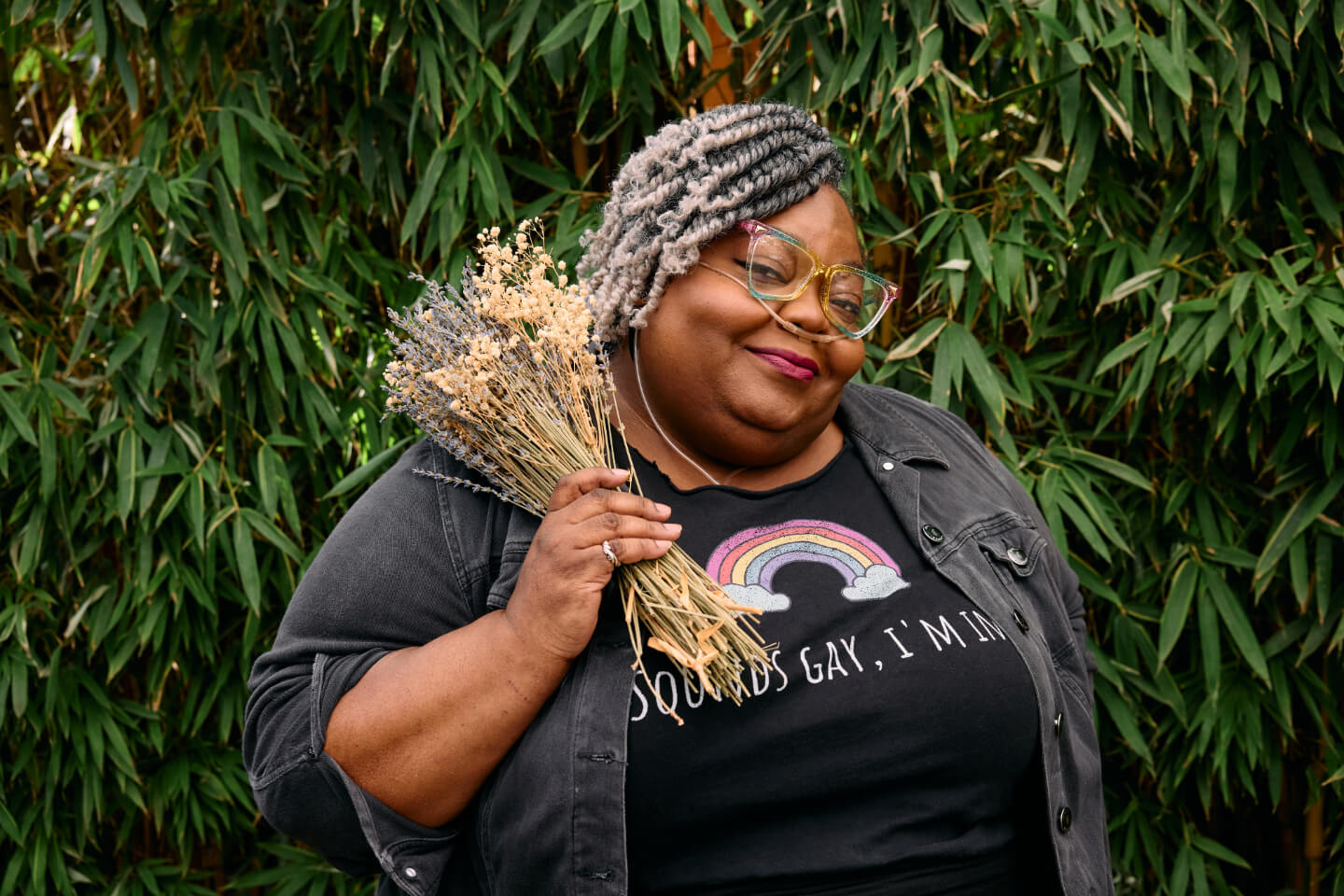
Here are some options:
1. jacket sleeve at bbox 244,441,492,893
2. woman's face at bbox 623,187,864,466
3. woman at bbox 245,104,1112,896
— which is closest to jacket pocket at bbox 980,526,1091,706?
woman at bbox 245,104,1112,896

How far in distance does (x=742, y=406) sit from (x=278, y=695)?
2.12 ft

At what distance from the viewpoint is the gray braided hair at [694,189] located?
57.1 inches

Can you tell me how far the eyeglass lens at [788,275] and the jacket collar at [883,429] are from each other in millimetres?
197

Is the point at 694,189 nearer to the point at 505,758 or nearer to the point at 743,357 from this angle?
the point at 743,357

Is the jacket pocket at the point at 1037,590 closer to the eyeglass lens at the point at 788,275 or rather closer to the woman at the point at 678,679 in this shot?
the woman at the point at 678,679

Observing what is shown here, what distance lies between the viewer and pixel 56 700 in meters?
2.33

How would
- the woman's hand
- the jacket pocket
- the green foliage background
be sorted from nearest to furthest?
the woman's hand → the jacket pocket → the green foliage background

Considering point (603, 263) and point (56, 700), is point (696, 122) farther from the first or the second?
point (56, 700)

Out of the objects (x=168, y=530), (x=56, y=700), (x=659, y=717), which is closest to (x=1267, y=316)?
(x=659, y=717)

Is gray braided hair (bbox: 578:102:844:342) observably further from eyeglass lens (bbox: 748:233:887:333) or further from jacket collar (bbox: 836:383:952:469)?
jacket collar (bbox: 836:383:952:469)

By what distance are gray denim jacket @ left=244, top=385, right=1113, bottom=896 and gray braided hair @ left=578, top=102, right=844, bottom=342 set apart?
32 cm

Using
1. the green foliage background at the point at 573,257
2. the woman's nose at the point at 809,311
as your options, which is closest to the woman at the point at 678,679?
the woman's nose at the point at 809,311

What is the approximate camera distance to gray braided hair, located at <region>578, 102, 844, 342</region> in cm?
145

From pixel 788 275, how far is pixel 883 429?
1.05 ft
